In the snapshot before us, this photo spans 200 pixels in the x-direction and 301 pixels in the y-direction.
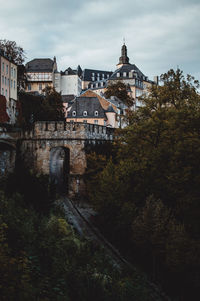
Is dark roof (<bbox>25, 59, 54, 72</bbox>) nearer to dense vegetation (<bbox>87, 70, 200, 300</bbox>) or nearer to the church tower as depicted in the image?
the church tower

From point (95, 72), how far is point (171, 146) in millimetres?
121047

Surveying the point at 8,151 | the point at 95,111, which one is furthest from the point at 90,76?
the point at 8,151

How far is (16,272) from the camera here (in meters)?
9.05

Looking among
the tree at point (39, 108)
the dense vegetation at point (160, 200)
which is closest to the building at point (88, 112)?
the tree at point (39, 108)

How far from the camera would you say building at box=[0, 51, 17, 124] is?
47625mm

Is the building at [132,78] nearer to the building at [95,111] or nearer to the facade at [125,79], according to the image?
the facade at [125,79]

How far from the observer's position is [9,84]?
49.7 metres

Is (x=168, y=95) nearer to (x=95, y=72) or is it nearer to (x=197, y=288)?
(x=197, y=288)

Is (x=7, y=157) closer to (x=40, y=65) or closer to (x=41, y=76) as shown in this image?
(x=41, y=76)

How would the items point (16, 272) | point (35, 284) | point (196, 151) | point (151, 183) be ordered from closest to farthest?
point (16, 272) < point (35, 284) < point (196, 151) < point (151, 183)

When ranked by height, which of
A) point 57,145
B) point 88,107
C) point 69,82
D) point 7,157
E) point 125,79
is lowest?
point 7,157

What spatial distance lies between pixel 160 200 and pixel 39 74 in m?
91.6

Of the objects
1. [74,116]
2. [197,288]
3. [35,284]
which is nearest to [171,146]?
[197,288]

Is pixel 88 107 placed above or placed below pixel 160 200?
above
